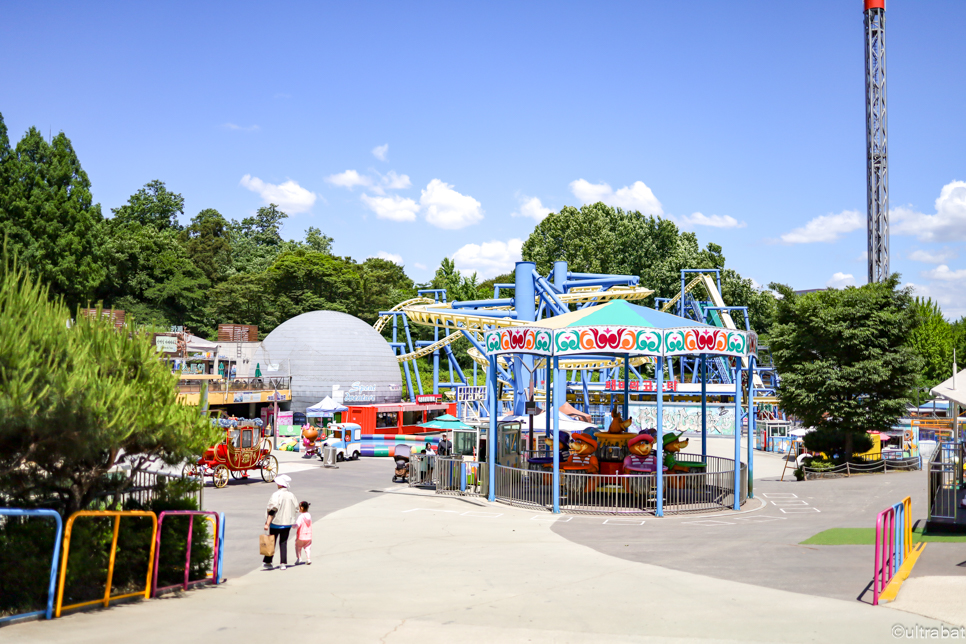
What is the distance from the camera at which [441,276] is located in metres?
83.5

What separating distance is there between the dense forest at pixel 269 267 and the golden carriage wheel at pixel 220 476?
39.0m

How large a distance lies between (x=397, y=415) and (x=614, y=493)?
28.8 m

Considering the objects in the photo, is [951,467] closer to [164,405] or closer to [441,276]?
[164,405]

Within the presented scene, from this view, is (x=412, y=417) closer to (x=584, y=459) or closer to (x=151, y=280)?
(x=584, y=459)

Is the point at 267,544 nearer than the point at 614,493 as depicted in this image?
Yes

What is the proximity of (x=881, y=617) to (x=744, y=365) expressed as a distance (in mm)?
13094

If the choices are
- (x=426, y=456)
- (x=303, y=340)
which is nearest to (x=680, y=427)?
(x=303, y=340)

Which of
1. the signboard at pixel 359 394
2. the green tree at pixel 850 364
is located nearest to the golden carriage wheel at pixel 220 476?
the green tree at pixel 850 364

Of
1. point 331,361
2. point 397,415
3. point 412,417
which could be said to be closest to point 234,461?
point 397,415

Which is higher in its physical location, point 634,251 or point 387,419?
point 634,251

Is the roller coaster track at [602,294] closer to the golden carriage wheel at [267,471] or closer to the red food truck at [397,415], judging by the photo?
the red food truck at [397,415]

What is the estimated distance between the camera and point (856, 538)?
1484 cm

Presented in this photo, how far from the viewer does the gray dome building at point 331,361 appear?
48125mm

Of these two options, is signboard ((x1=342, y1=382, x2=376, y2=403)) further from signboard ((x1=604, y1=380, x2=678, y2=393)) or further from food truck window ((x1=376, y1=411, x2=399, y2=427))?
signboard ((x1=604, y1=380, x2=678, y2=393))
